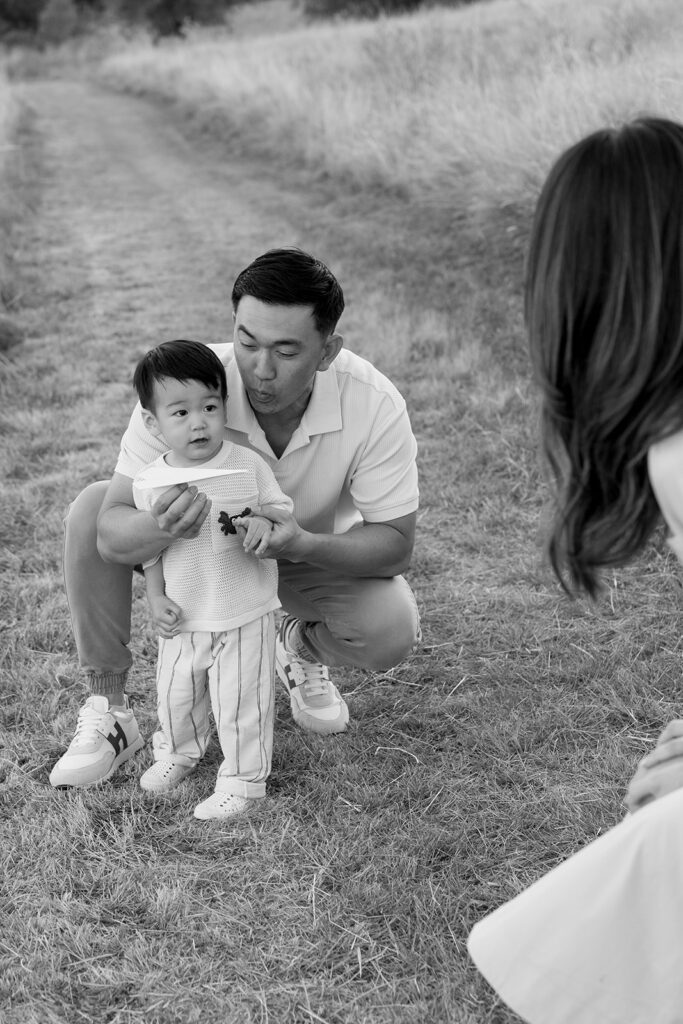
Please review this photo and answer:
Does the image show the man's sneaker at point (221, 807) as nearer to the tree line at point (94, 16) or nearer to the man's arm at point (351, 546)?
the man's arm at point (351, 546)

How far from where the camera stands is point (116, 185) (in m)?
13.1

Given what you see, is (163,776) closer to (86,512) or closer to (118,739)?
(118,739)

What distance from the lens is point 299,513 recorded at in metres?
2.83

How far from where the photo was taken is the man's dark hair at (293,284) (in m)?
2.54

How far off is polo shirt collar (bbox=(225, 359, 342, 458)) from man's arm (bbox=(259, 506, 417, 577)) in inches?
9.7

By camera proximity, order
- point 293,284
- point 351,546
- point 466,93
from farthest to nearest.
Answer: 1. point 466,93
2. point 351,546
3. point 293,284

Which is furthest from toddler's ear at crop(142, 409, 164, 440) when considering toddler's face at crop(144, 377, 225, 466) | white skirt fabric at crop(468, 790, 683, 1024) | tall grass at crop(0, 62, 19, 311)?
tall grass at crop(0, 62, 19, 311)

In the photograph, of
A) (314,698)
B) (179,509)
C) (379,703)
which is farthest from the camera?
(379,703)

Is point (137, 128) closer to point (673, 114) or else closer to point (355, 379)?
point (673, 114)

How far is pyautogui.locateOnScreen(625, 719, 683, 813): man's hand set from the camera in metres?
1.68

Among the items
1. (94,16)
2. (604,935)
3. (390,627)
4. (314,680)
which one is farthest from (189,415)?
(94,16)

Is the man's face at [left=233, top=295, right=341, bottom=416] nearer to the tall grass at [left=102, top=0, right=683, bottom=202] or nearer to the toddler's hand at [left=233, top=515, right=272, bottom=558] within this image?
the toddler's hand at [left=233, top=515, right=272, bottom=558]

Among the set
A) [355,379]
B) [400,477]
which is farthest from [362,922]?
[355,379]

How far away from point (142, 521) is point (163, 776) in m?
0.71
